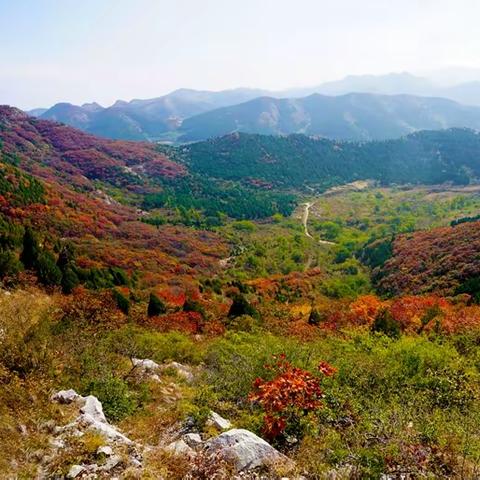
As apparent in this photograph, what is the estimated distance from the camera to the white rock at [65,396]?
12.6 meters

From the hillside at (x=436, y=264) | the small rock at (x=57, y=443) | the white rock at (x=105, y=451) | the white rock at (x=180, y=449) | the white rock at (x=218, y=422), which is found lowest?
the hillside at (x=436, y=264)

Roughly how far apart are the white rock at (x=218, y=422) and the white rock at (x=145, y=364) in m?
4.94

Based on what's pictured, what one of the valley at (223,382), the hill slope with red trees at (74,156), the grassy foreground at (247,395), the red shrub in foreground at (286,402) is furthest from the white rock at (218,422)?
the hill slope with red trees at (74,156)

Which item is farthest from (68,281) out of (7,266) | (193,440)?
(193,440)

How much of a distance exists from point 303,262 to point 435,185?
383 ft

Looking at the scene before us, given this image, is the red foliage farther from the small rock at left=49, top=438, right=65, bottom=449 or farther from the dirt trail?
the dirt trail

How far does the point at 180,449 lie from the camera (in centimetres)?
1105

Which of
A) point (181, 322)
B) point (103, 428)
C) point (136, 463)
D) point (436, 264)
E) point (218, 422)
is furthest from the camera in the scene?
point (436, 264)

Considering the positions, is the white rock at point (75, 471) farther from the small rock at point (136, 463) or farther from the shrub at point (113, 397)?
the shrub at point (113, 397)

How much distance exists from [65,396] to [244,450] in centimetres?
540

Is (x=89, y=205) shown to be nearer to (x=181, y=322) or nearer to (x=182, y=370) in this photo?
(x=181, y=322)

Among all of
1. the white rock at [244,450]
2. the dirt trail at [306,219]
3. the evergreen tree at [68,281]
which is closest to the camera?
the white rock at [244,450]

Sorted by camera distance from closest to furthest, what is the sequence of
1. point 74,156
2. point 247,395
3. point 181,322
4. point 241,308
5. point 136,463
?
point 136,463 → point 247,395 → point 181,322 → point 241,308 → point 74,156

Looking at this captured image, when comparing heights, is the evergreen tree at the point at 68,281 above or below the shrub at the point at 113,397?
below
